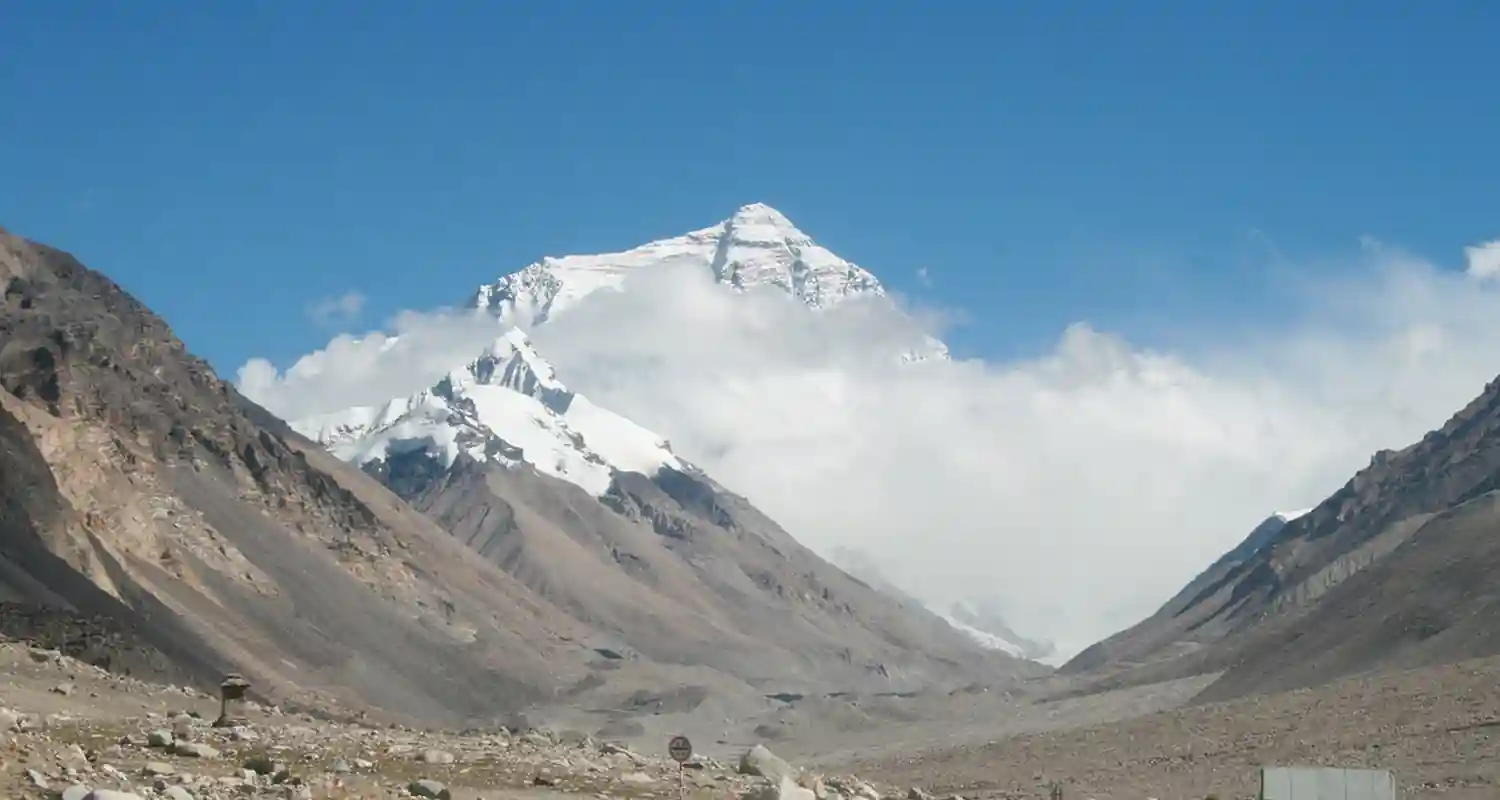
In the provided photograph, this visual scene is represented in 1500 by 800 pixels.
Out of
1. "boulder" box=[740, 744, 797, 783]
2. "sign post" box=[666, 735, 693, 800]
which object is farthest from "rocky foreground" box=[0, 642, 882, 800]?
"sign post" box=[666, 735, 693, 800]

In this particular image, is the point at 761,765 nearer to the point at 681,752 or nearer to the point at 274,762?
the point at 681,752

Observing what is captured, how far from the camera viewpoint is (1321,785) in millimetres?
41469

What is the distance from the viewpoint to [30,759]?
91.1 ft

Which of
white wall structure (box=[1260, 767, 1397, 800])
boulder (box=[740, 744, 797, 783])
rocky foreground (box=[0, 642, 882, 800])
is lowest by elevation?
rocky foreground (box=[0, 642, 882, 800])

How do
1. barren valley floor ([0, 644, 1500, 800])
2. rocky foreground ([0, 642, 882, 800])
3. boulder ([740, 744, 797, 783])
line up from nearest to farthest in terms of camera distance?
1. rocky foreground ([0, 642, 882, 800])
2. barren valley floor ([0, 644, 1500, 800])
3. boulder ([740, 744, 797, 783])

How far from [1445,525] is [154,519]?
136m

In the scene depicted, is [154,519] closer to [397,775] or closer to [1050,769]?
[1050,769]

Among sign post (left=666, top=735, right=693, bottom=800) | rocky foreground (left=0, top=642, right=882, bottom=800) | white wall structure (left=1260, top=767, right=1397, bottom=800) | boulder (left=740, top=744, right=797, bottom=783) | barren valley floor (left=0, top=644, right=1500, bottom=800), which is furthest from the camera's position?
boulder (left=740, top=744, right=797, bottom=783)

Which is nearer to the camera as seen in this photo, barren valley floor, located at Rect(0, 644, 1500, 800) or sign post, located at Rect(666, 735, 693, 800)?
barren valley floor, located at Rect(0, 644, 1500, 800)

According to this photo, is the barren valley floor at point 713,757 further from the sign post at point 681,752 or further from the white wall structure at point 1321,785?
the white wall structure at point 1321,785

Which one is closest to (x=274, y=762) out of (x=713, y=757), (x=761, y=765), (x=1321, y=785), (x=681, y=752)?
(x=681, y=752)

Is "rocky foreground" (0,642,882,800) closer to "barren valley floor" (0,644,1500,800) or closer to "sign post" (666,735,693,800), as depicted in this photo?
"barren valley floor" (0,644,1500,800)

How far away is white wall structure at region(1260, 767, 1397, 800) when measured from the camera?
4109cm

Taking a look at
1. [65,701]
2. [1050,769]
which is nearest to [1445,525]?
[1050,769]
